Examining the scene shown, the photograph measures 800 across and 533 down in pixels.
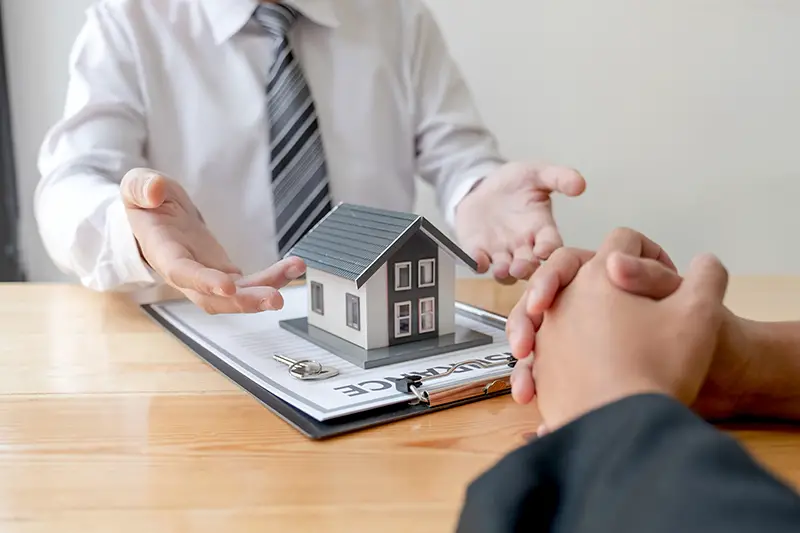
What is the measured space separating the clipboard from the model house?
84 millimetres

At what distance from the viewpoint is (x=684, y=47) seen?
5.56ft

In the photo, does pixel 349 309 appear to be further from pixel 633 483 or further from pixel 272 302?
pixel 633 483

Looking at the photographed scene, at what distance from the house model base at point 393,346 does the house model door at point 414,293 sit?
1 centimetres

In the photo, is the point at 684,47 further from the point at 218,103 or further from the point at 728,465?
the point at 728,465

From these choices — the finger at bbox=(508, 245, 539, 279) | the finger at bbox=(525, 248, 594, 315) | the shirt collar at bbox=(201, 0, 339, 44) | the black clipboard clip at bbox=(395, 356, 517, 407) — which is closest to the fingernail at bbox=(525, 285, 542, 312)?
the finger at bbox=(525, 248, 594, 315)

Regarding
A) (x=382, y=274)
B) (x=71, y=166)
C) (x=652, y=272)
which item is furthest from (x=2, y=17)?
(x=652, y=272)

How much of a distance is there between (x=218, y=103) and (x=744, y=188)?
47.0 inches

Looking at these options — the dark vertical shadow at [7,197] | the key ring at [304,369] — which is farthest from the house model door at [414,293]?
the dark vertical shadow at [7,197]

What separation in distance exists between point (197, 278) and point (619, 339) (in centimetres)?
40

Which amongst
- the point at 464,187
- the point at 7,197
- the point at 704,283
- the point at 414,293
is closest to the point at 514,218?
the point at 464,187

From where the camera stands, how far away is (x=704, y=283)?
1.67ft

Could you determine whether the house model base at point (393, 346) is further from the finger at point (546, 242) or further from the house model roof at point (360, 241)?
the finger at point (546, 242)

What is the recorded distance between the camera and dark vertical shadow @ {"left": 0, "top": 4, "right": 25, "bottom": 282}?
5.32 feet

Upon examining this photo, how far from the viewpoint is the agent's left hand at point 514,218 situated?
0.92 m
